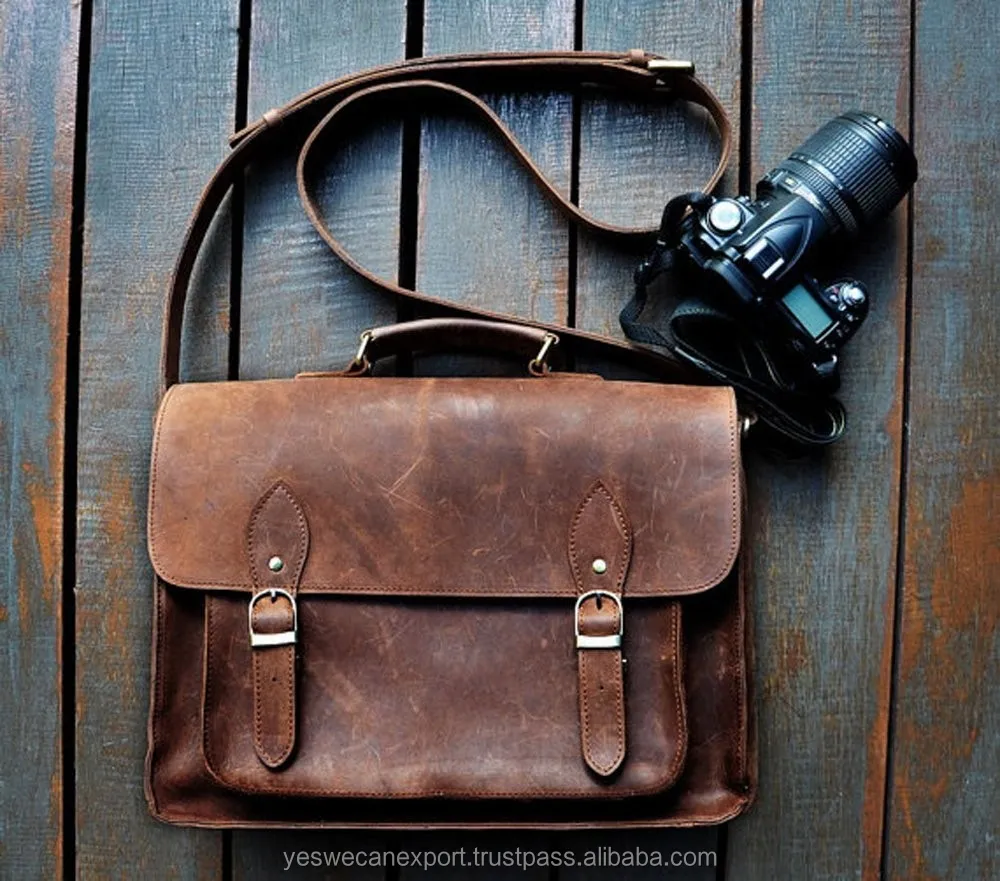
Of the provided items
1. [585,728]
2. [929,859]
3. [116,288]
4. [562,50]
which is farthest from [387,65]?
[929,859]

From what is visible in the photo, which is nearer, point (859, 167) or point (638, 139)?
point (859, 167)

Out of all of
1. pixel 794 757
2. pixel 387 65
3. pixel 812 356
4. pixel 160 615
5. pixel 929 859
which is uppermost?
pixel 387 65

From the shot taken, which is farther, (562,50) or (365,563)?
(562,50)

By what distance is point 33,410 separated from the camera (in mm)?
1139

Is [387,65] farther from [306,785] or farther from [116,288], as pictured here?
[306,785]

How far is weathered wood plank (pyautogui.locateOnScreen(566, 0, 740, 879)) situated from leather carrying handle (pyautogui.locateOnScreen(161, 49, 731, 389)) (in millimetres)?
21

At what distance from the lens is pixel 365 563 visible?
0.99 m

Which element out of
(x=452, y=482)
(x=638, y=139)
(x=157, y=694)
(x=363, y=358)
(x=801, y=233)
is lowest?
(x=157, y=694)

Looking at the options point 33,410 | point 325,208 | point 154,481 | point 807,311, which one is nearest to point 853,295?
point 807,311

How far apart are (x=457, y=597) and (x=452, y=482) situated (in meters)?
0.10

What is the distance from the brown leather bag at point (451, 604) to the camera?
0.99 metres

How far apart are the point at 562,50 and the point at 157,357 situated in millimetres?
520

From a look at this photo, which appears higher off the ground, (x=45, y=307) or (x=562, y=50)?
(x=562, y=50)

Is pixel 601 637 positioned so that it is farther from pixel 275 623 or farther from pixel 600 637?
pixel 275 623
